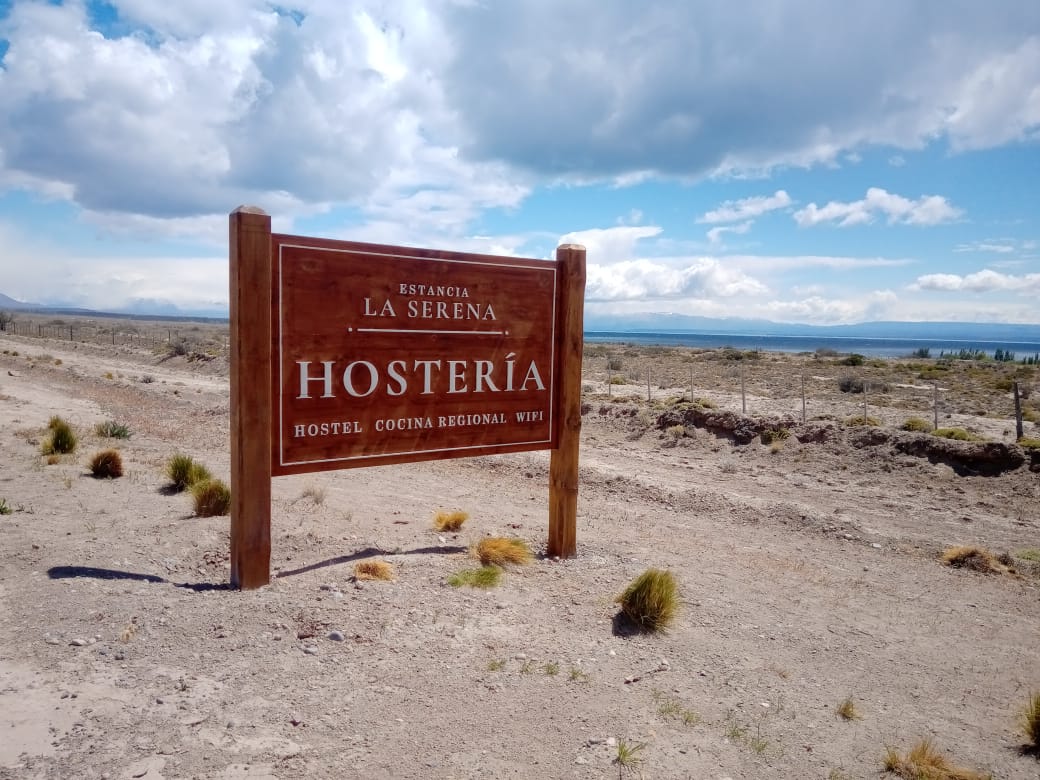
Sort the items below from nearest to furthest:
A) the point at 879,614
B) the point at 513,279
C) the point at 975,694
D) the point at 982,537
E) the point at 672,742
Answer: the point at 672,742
the point at 975,694
the point at 879,614
the point at 513,279
the point at 982,537

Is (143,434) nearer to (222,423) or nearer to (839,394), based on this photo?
(222,423)

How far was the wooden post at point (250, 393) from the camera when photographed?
5.36 metres

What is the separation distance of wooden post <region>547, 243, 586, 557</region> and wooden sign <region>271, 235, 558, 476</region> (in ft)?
0.38

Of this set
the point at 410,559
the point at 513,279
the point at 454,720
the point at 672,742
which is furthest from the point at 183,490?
the point at 672,742

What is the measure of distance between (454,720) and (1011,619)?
5.50 meters

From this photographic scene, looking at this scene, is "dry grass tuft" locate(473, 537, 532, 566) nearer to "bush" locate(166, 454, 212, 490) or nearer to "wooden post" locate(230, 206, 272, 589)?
"wooden post" locate(230, 206, 272, 589)

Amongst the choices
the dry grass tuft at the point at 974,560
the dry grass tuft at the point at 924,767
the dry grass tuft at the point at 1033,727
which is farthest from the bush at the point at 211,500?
the dry grass tuft at the point at 974,560

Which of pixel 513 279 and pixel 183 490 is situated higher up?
pixel 513 279

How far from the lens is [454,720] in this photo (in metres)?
4.09

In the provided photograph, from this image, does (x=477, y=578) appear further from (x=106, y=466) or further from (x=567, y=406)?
(x=106, y=466)

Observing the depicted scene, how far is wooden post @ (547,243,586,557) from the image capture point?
23.7 feet

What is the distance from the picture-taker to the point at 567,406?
7.31 meters

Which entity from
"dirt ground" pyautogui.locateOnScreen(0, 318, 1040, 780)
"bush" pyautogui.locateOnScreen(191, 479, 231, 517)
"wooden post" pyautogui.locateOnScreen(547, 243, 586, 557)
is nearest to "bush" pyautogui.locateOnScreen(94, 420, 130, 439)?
"dirt ground" pyautogui.locateOnScreen(0, 318, 1040, 780)

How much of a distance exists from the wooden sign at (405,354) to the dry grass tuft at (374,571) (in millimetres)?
846
